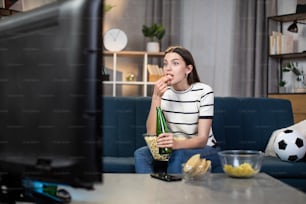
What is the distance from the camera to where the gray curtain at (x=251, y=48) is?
12.1 feet

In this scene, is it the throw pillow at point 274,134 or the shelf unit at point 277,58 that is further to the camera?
the shelf unit at point 277,58

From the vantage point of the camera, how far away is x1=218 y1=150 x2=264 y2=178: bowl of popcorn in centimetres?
121

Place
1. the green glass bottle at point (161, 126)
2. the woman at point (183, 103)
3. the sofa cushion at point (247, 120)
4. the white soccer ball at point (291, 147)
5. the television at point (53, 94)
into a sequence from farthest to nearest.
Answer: the sofa cushion at point (247, 120), the white soccer ball at point (291, 147), the woman at point (183, 103), the green glass bottle at point (161, 126), the television at point (53, 94)

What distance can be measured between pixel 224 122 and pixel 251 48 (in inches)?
61.1

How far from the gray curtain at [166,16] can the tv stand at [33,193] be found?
3041 millimetres

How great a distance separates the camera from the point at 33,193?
758 mm

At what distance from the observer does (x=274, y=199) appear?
91 cm

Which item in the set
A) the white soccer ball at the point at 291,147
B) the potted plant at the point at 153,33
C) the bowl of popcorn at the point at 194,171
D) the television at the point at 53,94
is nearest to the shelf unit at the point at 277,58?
the potted plant at the point at 153,33

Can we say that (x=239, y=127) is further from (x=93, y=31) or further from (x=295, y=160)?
(x=93, y=31)

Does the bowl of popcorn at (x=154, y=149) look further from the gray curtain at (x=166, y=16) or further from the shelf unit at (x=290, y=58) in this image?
the gray curtain at (x=166, y=16)

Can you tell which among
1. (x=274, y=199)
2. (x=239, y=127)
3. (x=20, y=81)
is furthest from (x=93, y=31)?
(x=239, y=127)

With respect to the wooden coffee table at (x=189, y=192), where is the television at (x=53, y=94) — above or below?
above

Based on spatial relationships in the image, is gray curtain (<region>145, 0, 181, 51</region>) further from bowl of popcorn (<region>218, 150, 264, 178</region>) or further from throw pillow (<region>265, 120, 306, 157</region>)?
bowl of popcorn (<region>218, 150, 264, 178</region>)

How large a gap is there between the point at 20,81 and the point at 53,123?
0.31 feet
